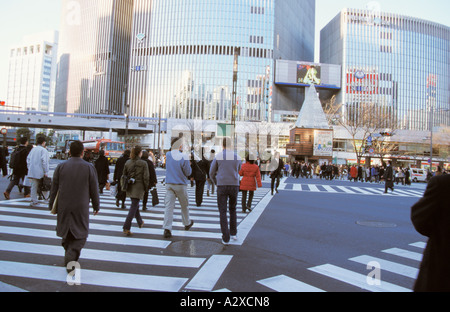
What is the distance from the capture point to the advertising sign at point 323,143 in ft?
135

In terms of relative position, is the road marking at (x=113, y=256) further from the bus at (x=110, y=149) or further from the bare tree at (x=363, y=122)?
the bus at (x=110, y=149)

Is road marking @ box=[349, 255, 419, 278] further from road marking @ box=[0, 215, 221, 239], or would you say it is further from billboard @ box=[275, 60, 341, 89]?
billboard @ box=[275, 60, 341, 89]

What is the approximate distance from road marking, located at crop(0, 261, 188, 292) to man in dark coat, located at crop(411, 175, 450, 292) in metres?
2.61

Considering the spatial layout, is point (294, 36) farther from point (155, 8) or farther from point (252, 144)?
point (252, 144)

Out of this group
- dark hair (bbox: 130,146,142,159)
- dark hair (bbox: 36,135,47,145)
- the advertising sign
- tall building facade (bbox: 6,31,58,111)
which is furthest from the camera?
tall building facade (bbox: 6,31,58,111)

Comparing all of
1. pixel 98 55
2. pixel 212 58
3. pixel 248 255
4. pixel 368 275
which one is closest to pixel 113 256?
pixel 248 255

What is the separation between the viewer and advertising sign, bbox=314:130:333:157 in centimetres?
4114

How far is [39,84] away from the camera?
144125 mm

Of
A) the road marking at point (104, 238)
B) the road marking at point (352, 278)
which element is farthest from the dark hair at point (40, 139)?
the road marking at point (352, 278)

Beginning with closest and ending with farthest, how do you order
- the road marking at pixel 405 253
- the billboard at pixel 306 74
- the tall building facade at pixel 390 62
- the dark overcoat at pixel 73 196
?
the dark overcoat at pixel 73 196 < the road marking at pixel 405 253 < the billboard at pixel 306 74 < the tall building facade at pixel 390 62

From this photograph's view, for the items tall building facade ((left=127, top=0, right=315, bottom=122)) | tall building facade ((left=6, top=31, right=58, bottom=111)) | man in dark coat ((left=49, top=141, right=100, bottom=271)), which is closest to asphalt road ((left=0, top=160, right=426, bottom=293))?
man in dark coat ((left=49, top=141, right=100, bottom=271))

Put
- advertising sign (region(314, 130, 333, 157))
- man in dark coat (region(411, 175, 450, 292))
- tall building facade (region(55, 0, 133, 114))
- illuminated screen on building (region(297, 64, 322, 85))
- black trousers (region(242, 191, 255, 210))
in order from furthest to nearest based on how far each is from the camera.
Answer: tall building facade (region(55, 0, 133, 114)) < illuminated screen on building (region(297, 64, 322, 85)) < advertising sign (region(314, 130, 333, 157)) < black trousers (region(242, 191, 255, 210)) < man in dark coat (region(411, 175, 450, 292))

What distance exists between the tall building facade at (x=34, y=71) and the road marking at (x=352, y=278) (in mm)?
168653

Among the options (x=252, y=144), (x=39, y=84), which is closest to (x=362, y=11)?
(x=252, y=144)
